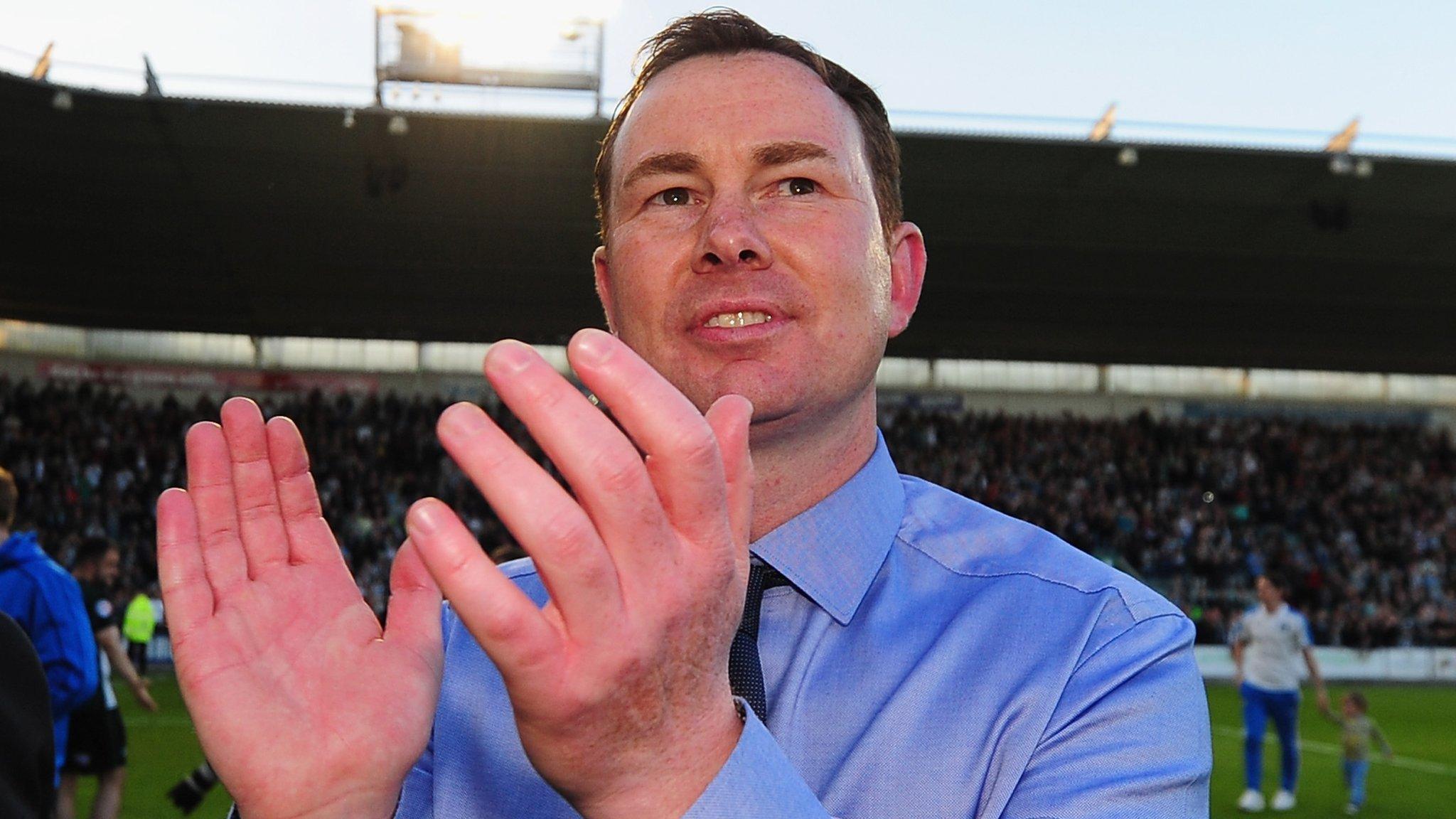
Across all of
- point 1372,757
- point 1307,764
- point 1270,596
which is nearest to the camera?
point 1270,596

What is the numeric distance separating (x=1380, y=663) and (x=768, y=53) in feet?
92.5

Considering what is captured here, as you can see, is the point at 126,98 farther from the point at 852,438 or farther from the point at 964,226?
the point at 852,438

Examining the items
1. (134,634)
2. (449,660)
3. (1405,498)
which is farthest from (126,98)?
(1405,498)

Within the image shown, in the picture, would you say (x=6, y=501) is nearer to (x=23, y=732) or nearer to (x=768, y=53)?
(x=23, y=732)

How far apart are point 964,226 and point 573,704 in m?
27.0

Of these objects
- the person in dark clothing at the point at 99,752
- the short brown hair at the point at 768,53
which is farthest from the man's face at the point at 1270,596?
the short brown hair at the point at 768,53

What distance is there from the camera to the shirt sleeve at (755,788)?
44.9 inches

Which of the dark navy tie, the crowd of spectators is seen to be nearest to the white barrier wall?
the crowd of spectators

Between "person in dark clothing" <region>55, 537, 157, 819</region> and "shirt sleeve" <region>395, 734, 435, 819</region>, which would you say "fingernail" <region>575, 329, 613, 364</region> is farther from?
"person in dark clothing" <region>55, 537, 157, 819</region>

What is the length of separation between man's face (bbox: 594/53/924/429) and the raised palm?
2.05ft

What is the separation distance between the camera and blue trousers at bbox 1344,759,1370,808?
Result: 444 inches

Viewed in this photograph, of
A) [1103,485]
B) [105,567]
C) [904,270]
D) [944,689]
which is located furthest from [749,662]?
[1103,485]

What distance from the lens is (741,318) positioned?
1968 mm

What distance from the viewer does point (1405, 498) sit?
117 ft
